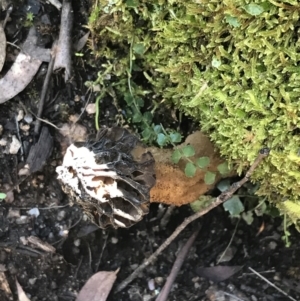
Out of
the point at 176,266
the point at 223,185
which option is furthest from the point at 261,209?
the point at 176,266

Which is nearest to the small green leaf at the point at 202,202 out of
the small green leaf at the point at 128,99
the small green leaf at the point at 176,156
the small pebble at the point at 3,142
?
the small green leaf at the point at 176,156

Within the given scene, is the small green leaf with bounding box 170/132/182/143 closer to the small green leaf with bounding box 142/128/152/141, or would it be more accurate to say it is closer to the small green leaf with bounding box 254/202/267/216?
the small green leaf with bounding box 142/128/152/141

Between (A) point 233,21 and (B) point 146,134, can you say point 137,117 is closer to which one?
(B) point 146,134

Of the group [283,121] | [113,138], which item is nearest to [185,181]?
[113,138]

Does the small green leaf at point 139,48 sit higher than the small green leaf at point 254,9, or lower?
lower

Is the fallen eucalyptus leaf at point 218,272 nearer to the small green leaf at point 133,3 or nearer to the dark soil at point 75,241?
the dark soil at point 75,241

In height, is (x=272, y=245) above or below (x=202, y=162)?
below
